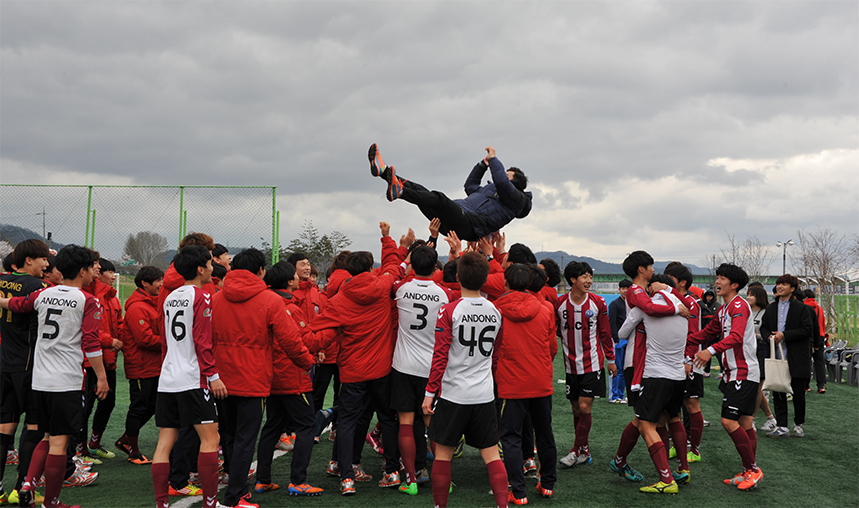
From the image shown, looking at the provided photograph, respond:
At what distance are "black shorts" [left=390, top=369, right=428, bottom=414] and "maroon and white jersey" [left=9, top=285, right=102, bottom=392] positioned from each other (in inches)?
99.2

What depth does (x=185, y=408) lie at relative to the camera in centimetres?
414

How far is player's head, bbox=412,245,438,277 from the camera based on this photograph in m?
5.00

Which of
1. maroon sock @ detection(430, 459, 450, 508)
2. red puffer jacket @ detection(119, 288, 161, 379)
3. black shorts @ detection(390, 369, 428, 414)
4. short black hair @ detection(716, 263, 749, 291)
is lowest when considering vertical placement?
maroon sock @ detection(430, 459, 450, 508)

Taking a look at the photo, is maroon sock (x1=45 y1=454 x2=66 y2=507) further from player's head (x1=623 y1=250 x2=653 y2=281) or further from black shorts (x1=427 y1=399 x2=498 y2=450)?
player's head (x1=623 y1=250 x2=653 y2=281)

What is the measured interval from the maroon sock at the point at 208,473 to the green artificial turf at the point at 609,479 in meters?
0.62

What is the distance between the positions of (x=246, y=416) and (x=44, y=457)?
1695 mm

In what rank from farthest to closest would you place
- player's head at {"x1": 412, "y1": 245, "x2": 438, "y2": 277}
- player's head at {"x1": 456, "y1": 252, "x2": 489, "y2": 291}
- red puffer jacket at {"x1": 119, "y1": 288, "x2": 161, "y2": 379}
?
red puffer jacket at {"x1": 119, "y1": 288, "x2": 161, "y2": 379} → player's head at {"x1": 412, "y1": 245, "x2": 438, "y2": 277} → player's head at {"x1": 456, "y1": 252, "x2": 489, "y2": 291}

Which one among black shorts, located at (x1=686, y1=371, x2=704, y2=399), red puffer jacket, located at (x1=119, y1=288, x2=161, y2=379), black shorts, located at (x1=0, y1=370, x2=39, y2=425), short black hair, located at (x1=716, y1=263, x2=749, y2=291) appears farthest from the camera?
black shorts, located at (x1=686, y1=371, x2=704, y2=399)

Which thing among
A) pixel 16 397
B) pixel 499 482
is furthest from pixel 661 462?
pixel 16 397

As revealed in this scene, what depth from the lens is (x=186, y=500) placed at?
15.8 feet

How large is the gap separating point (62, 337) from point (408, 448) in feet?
10.0

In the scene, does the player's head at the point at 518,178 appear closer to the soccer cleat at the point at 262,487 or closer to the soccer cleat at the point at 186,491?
the soccer cleat at the point at 262,487

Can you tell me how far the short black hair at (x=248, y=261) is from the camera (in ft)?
14.8

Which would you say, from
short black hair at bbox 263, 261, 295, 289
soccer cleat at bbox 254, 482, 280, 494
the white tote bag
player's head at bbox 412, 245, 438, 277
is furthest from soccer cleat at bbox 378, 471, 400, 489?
the white tote bag
